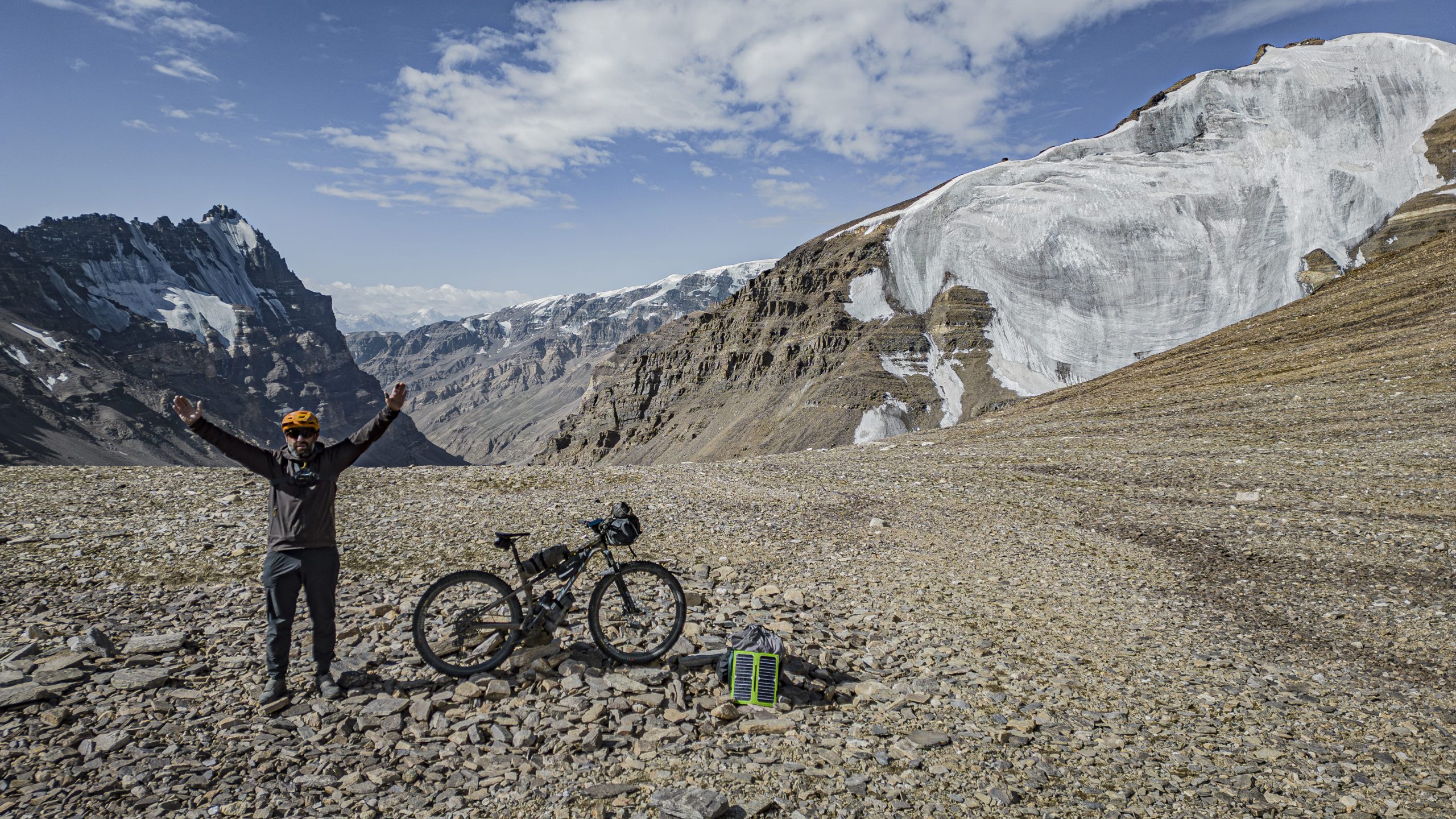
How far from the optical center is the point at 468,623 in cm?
711

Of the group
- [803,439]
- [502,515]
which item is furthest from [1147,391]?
[803,439]

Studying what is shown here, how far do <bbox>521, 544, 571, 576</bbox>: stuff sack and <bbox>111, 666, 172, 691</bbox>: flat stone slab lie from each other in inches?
141

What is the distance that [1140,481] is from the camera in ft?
60.8

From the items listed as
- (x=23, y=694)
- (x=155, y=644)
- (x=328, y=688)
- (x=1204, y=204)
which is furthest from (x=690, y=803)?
(x=1204, y=204)

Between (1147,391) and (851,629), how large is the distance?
94.7 ft

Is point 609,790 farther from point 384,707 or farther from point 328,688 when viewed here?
point 328,688

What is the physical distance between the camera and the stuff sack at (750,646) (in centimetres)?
686

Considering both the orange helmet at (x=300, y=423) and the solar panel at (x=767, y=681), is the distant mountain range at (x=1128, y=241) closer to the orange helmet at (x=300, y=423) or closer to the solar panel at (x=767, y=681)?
the solar panel at (x=767, y=681)

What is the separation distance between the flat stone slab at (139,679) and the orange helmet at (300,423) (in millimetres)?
2718

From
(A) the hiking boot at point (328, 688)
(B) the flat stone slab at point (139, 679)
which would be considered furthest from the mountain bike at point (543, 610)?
(B) the flat stone slab at point (139, 679)

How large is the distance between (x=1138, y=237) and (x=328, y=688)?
298 feet

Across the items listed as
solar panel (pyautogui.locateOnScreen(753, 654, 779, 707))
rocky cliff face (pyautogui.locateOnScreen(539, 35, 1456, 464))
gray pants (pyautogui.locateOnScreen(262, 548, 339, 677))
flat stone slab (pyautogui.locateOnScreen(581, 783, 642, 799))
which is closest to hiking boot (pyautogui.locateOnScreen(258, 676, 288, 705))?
gray pants (pyautogui.locateOnScreen(262, 548, 339, 677))

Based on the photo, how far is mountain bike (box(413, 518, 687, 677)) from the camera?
23.2ft

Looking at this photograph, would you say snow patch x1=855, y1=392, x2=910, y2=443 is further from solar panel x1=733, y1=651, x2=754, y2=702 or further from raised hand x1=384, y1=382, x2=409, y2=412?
raised hand x1=384, y1=382, x2=409, y2=412
